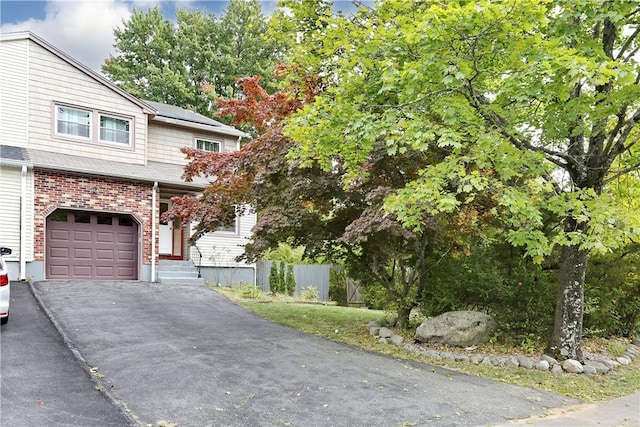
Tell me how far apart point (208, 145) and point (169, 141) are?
154cm

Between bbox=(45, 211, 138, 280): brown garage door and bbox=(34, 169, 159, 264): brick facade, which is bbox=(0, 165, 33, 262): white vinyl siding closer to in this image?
bbox=(34, 169, 159, 264): brick facade

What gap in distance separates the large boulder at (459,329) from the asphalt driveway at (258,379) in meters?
1.32

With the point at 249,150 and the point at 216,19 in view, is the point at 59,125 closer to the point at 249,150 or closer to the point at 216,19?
the point at 249,150

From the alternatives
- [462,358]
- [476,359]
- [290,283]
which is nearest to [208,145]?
[290,283]

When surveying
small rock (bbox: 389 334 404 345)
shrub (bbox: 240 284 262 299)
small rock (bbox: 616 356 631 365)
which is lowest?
small rock (bbox: 616 356 631 365)

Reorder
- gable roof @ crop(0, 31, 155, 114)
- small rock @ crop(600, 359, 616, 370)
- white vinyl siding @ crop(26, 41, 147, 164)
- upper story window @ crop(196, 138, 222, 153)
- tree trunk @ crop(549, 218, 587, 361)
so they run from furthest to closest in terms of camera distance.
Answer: upper story window @ crop(196, 138, 222, 153), white vinyl siding @ crop(26, 41, 147, 164), gable roof @ crop(0, 31, 155, 114), small rock @ crop(600, 359, 616, 370), tree trunk @ crop(549, 218, 587, 361)

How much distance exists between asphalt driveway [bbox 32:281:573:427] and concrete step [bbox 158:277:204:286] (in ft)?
15.3

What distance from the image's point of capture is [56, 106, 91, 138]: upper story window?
15.0 m

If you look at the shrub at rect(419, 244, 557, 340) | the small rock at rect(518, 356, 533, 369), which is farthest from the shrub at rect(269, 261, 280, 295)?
the small rock at rect(518, 356, 533, 369)

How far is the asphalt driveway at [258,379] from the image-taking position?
539 centimetres

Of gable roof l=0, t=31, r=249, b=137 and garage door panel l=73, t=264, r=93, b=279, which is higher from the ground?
gable roof l=0, t=31, r=249, b=137

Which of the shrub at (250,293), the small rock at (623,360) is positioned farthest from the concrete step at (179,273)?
the small rock at (623,360)

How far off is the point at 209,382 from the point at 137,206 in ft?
33.9

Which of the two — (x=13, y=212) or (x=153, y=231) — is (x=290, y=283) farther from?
(x=13, y=212)
